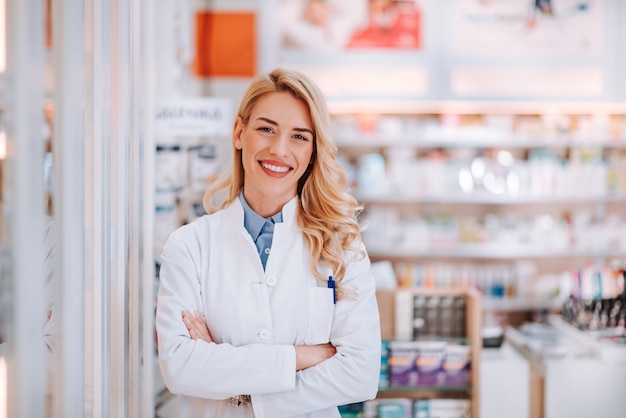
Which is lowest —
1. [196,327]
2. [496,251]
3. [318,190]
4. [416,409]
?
[416,409]

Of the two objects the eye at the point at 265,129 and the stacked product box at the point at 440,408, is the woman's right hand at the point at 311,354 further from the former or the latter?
the stacked product box at the point at 440,408

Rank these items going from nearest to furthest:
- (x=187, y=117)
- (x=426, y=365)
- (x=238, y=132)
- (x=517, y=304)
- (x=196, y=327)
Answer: (x=196, y=327)
(x=238, y=132)
(x=426, y=365)
(x=187, y=117)
(x=517, y=304)

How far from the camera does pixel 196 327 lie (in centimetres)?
179

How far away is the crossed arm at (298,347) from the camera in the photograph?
1786 millimetres

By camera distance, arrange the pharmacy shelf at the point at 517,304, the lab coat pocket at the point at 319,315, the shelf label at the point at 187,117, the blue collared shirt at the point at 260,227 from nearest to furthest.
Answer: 1. the lab coat pocket at the point at 319,315
2. the blue collared shirt at the point at 260,227
3. the shelf label at the point at 187,117
4. the pharmacy shelf at the point at 517,304

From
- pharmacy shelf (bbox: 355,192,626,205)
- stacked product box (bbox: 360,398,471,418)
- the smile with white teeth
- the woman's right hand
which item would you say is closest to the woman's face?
the smile with white teeth

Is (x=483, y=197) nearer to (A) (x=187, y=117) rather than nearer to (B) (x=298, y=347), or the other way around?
(A) (x=187, y=117)

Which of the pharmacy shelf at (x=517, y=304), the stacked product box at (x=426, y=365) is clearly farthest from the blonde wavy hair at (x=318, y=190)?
the pharmacy shelf at (x=517, y=304)

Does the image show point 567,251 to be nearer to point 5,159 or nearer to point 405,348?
point 405,348

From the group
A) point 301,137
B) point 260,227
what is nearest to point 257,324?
point 260,227

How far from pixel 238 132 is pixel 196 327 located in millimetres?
587

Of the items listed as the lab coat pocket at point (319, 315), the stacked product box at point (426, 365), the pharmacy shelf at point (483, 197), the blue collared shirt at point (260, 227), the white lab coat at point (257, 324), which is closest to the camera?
the white lab coat at point (257, 324)

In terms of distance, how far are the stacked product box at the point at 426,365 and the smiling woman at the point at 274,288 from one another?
3.12 feet

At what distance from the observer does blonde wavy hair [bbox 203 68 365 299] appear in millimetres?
1869
